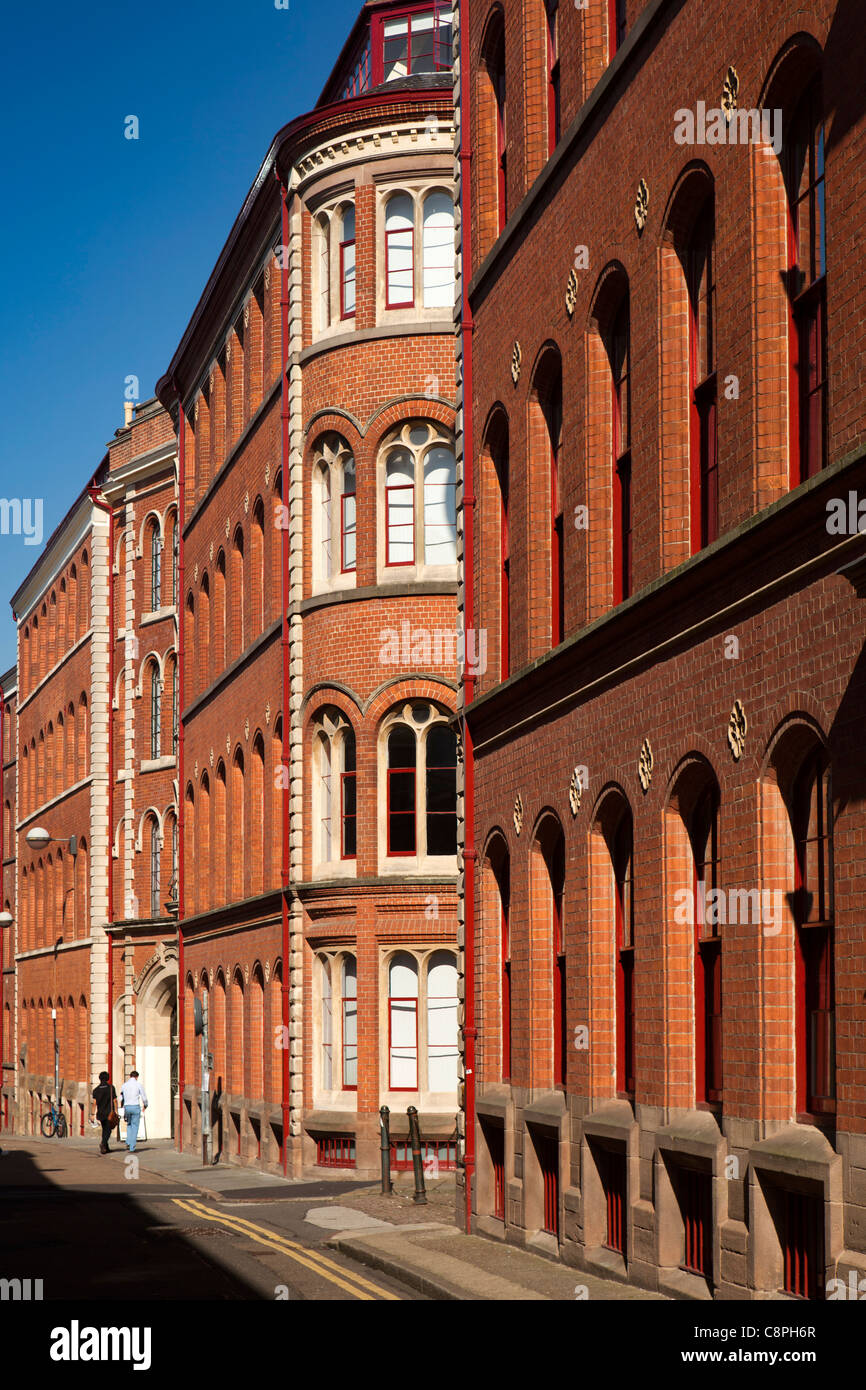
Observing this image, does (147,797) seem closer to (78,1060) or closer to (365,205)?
(78,1060)

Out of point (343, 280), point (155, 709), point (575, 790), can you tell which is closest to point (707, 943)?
point (575, 790)

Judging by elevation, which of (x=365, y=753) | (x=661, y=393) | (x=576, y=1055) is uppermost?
(x=661, y=393)

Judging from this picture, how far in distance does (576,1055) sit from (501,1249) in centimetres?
259

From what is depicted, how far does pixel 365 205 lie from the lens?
104 ft

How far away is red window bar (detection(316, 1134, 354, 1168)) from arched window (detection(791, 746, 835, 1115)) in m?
18.4

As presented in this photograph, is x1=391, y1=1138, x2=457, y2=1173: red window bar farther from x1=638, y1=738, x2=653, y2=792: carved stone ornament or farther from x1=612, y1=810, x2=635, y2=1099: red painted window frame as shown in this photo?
x1=638, y1=738, x2=653, y2=792: carved stone ornament

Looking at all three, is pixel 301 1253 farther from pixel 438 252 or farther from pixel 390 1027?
pixel 438 252

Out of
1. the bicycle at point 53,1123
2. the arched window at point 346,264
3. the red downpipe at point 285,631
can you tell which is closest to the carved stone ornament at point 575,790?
Result: the red downpipe at point 285,631

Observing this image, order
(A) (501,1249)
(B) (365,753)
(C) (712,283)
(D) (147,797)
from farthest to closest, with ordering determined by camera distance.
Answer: (D) (147,797) < (B) (365,753) < (A) (501,1249) < (C) (712,283)

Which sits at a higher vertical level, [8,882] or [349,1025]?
[8,882]

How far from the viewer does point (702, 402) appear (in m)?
15.4

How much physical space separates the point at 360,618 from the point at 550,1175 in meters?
13.5
